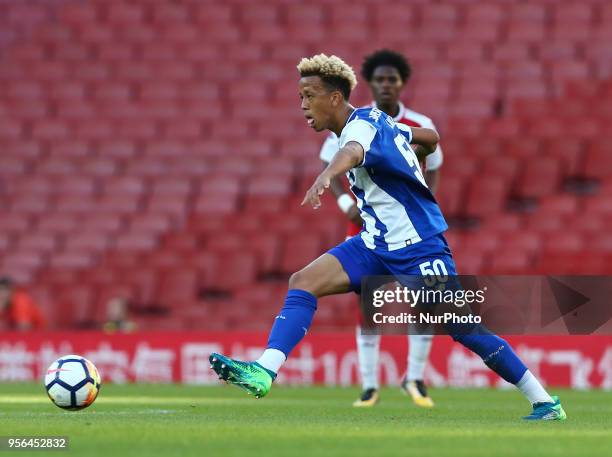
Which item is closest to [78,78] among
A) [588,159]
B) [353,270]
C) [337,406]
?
[588,159]

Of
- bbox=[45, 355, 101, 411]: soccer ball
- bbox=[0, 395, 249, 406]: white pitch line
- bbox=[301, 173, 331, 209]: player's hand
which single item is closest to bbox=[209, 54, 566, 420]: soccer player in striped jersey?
bbox=[301, 173, 331, 209]: player's hand

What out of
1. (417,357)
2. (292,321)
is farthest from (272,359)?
(417,357)

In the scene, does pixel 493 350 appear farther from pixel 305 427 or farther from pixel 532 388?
pixel 305 427

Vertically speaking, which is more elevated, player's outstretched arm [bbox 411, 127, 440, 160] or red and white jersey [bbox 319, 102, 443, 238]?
red and white jersey [bbox 319, 102, 443, 238]

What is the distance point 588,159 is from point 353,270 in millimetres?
10502

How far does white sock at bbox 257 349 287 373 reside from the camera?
6.41m

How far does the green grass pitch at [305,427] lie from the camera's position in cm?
511

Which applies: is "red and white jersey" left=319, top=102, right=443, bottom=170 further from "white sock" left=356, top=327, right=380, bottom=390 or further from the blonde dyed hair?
the blonde dyed hair

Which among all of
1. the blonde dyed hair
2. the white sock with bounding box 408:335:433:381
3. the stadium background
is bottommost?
the white sock with bounding box 408:335:433:381

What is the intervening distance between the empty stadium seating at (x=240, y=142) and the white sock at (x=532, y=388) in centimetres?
789

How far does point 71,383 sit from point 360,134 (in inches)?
81.9

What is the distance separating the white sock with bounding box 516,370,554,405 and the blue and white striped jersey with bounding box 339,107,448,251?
0.88 m

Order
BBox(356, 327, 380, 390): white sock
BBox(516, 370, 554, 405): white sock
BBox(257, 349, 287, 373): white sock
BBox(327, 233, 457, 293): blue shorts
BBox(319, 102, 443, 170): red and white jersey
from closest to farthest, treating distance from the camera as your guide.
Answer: BBox(257, 349, 287, 373): white sock < BBox(327, 233, 457, 293): blue shorts < BBox(516, 370, 554, 405): white sock < BBox(319, 102, 443, 170): red and white jersey < BBox(356, 327, 380, 390): white sock
